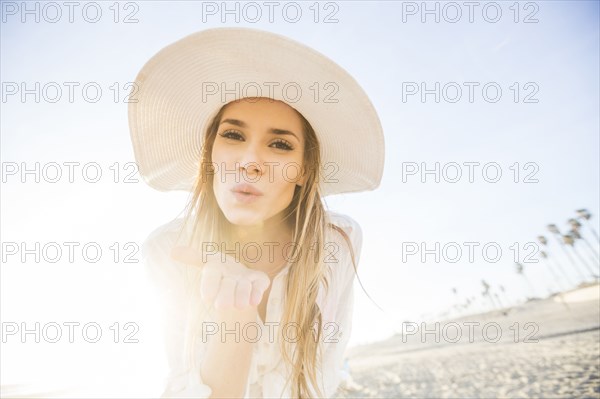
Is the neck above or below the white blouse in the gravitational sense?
above

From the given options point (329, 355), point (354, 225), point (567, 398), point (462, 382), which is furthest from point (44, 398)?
point (567, 398)

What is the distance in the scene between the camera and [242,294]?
1440mm

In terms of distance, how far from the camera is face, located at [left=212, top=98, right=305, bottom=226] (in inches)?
83.4

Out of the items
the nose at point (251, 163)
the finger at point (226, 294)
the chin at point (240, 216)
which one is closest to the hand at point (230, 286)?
the finger at point (226, 294)

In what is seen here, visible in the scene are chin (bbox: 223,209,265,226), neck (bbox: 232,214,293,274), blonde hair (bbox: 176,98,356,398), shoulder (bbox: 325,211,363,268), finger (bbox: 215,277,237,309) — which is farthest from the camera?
shoulder (bbox: 325,211,363,268)

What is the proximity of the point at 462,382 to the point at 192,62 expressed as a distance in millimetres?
10931

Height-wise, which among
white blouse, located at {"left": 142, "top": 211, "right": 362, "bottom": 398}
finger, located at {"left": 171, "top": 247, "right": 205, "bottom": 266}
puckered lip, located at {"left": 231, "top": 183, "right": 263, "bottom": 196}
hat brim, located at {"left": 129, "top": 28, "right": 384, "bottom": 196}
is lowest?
Result: white blouse, located at {"left": 142, "top": 211, "right": 362, "bottom": 398}

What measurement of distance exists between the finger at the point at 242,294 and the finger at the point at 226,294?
0.06 ft

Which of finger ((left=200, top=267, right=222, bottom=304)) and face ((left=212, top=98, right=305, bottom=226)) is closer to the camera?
finger ((left=200, top=267, right=222, bottom=304))

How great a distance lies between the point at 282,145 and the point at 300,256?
897 millimetres

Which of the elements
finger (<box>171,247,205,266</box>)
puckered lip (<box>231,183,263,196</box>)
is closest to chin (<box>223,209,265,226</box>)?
puckered lip (<box>231,183,263,196</box>)

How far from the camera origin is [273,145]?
2338 mm

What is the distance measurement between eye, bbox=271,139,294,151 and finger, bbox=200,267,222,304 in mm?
1144

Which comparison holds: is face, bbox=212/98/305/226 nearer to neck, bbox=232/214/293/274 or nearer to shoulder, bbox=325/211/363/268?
neck, bbox=232/214/293/274
